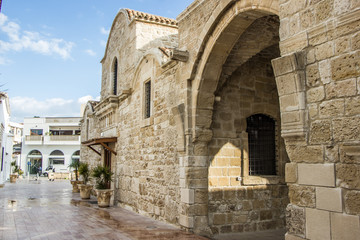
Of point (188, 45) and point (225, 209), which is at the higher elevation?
point (188, 45)

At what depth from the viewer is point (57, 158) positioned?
37.9 m

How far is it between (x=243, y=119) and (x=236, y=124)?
0.70 ft

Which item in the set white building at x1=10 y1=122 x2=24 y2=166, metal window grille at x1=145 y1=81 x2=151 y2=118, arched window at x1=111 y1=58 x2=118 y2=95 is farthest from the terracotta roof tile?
white building at x1=10 y1=122 x2=24 y2=166

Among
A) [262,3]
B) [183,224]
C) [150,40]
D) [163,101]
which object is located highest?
[150,40]

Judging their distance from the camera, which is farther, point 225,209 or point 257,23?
point 225,209

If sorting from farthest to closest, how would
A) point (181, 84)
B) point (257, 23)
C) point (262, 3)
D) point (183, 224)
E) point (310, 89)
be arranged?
point (181, 84), point (183, 224), point (257, 23), point (262, 3), point (310, 89)

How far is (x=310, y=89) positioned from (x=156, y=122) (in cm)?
501

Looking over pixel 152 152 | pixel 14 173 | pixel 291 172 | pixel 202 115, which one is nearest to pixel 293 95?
pixel 291 172

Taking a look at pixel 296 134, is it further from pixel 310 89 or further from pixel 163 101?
pixel 163 101

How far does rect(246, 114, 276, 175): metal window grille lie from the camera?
715 cm

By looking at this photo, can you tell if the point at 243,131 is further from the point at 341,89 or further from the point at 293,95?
the point at 341,89

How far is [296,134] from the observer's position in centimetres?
346

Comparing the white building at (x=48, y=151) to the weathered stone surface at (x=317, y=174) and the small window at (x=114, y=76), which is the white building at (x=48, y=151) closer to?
the small window at (x=114, y=76)

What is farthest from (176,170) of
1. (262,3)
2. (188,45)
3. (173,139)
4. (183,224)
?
(262,3)
